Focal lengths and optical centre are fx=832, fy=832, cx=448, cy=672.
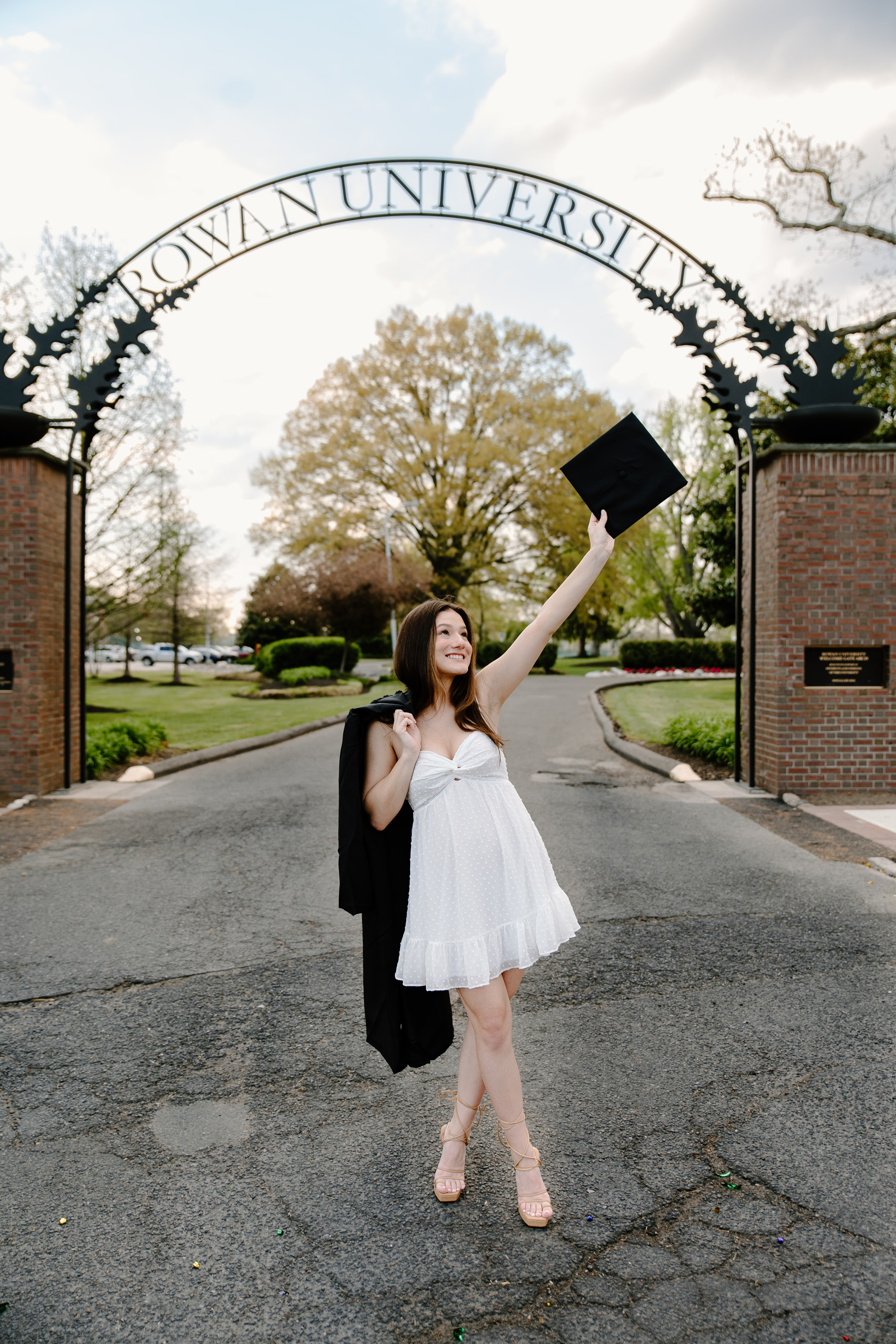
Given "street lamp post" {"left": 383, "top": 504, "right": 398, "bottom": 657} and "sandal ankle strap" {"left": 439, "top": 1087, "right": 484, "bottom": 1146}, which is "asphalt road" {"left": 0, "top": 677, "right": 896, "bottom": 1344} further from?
"street lamp post" {"left": 383, "top": 504, "right": 398, "bottom": 657}

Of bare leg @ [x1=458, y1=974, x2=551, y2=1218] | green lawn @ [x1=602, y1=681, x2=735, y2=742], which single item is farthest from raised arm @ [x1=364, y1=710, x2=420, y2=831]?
green lawn @ [x1=602, y1=681, x2=735, y2=742]

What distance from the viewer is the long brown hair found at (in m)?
2.51

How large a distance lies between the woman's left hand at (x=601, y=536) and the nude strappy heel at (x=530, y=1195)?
66.3 inches

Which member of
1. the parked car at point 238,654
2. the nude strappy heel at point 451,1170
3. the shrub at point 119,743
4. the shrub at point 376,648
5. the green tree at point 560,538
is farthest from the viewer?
the parked car at point 238,654

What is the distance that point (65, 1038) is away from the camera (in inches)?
135

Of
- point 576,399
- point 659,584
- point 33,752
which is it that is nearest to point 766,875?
point 33,752

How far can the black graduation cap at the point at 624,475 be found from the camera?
2.68m

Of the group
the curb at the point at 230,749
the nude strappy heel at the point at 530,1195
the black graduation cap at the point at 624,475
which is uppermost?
the black graduation cap at the point at 624,475

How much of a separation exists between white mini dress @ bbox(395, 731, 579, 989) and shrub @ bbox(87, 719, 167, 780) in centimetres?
825

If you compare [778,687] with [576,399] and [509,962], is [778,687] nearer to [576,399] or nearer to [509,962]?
[509,962]

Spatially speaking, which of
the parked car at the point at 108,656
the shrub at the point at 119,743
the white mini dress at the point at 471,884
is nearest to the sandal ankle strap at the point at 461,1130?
the white mini dress at the point at 471,884

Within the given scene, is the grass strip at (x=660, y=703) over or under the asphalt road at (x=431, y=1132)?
over

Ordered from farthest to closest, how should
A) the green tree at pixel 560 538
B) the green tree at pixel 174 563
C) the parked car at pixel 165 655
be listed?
the parked car at pixel 165 655 → the green tree at pixel 560 538 → the green tree at pixel 174 563

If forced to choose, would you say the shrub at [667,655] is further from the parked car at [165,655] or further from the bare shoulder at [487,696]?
the bare shoulder at [487,696]
